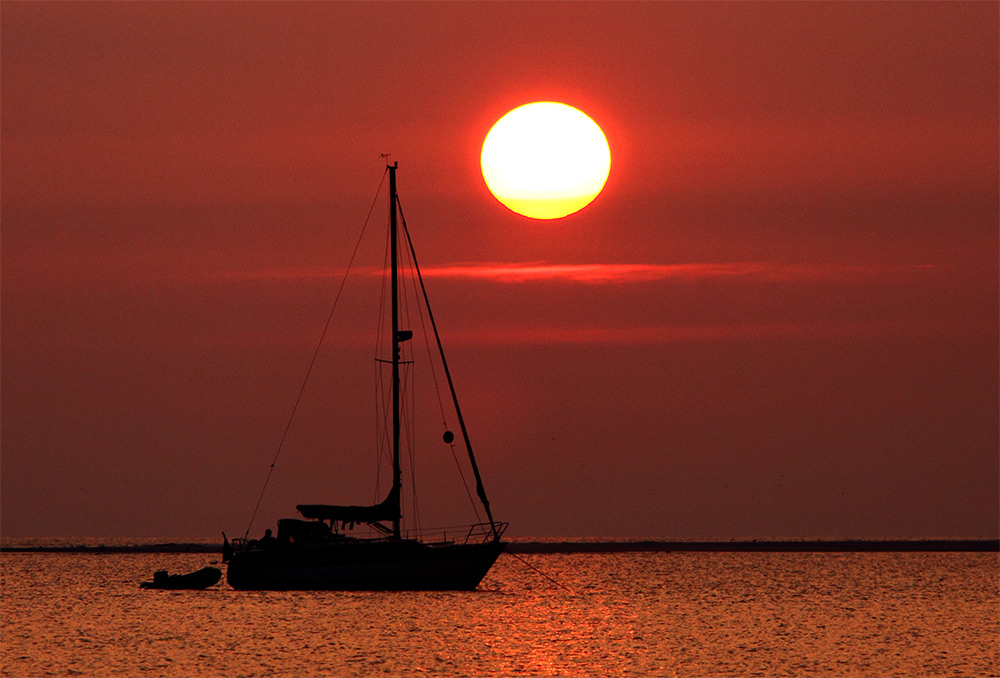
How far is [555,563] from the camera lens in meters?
196

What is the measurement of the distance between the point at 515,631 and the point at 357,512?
36.1 feet

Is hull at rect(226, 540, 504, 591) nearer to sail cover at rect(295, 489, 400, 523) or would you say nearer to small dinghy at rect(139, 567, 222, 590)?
sail cover at rect(295, 489, 400, 523)

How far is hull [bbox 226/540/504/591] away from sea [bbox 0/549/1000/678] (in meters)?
2.61

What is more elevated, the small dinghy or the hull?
the hull

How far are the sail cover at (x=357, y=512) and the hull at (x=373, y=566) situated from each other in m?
1.55

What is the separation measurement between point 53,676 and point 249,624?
24431 mm

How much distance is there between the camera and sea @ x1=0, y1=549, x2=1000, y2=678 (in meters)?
66.9

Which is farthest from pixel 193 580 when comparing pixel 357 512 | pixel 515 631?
pixel 515 631

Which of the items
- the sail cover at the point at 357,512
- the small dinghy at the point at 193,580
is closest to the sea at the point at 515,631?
the small dinghy at the point at 193,580

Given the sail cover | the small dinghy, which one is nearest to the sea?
the small dinghy

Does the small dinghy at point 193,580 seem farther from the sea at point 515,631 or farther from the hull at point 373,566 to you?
the hull at point 373,566

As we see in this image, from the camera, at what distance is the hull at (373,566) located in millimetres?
82875

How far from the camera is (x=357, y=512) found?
8312 cm

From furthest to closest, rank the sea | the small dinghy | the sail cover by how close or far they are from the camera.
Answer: the small dinghy < the sail cover < the sea
